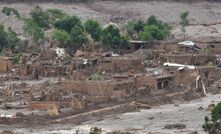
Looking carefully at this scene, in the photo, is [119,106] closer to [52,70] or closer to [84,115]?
[84,115]

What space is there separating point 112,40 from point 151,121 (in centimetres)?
3003

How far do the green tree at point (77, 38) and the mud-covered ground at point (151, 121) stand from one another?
25.3m

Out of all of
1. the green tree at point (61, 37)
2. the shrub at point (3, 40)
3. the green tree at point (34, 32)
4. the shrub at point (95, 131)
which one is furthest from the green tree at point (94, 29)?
the shrub at point (95, 131)

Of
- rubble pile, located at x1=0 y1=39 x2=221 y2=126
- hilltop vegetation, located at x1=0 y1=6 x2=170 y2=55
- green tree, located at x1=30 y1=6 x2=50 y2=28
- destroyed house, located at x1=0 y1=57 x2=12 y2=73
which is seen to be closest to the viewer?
rubble pile, located at x1=0 y1=39 x2=221 y2=126

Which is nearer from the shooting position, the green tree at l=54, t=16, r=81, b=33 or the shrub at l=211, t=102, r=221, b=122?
the shrub at l=211, t=102, r=221, b=122

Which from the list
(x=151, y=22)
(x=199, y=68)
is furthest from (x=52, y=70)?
(x=151, y=22)

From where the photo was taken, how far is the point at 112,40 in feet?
252

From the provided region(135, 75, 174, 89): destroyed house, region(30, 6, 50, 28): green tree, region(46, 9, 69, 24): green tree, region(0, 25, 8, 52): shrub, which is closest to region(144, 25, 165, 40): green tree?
region(0, 25, 8, 52): shrub

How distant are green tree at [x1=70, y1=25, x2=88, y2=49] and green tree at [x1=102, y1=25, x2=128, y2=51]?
63.6 inches

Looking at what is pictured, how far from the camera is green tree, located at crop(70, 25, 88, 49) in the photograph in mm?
77438

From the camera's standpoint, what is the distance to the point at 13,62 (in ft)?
234

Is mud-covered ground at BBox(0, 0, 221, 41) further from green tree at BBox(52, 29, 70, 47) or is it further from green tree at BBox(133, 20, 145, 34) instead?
green tree at BBox(52, 29, 70, 47)

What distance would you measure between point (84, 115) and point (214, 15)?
69148 mm

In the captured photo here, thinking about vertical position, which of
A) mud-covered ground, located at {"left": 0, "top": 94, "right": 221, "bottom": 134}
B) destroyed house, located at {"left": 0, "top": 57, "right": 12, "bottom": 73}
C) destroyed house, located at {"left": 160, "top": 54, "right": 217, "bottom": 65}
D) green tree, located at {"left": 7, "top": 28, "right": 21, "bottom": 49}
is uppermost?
mud-covered ground, located at {"left": 0, "top": 94, "right": 221, "bottom": 134}
